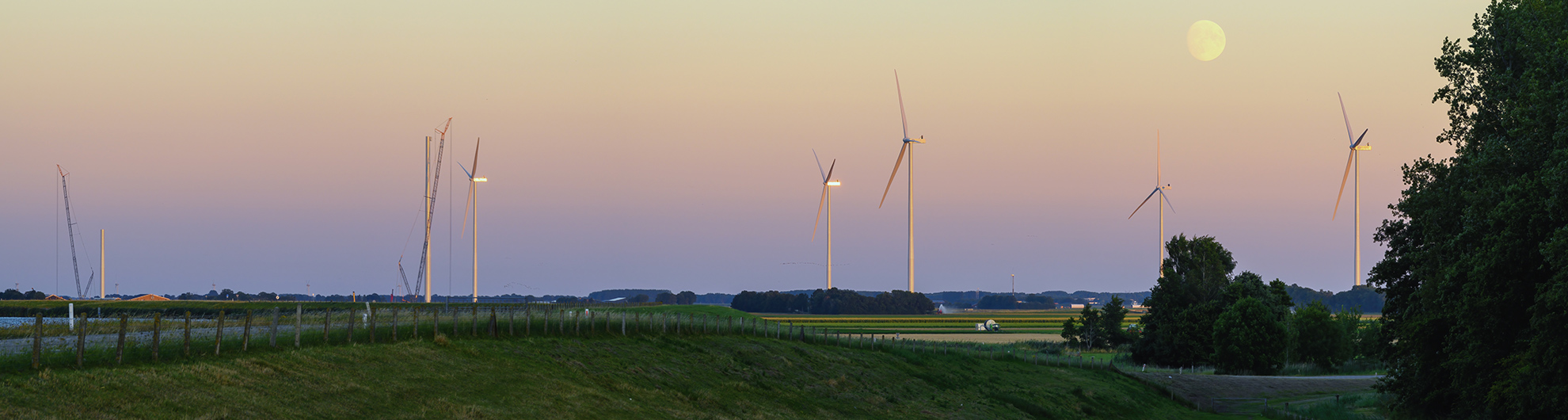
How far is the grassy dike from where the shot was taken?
27.1 m

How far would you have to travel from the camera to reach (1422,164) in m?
55.2

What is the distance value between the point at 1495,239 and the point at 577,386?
1449 inches

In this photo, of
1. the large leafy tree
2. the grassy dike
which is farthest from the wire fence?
the large leafy tree

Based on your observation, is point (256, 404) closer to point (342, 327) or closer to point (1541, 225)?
point (342, 327)

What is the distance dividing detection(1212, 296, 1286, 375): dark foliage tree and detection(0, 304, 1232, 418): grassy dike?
34199 mm

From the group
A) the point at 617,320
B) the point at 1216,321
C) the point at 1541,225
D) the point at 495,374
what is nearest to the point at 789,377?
the point at 617,320

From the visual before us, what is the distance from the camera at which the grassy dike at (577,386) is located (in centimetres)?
2714

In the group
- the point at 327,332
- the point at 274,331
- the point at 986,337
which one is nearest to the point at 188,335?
the point at 274,331

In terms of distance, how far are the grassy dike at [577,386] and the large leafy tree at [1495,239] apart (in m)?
21.2

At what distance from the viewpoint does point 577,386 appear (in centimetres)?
4272

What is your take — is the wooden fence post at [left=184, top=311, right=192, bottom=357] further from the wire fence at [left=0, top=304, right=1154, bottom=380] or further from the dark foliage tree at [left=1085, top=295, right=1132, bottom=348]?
the dark foliage tree at [left=1085, top=295, right=1132, bottom=348]

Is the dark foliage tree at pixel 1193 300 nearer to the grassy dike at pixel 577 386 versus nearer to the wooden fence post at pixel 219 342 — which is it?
the grassy dike at pixel 577 386

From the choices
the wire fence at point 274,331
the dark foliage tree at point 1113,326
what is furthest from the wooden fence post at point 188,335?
the dark foliage tree at point 1113,326

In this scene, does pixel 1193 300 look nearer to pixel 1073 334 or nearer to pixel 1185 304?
pixel 1185 304
